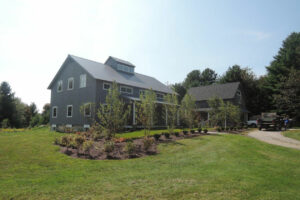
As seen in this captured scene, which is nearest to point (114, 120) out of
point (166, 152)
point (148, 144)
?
point (148, 144)

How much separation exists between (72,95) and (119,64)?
704 cm

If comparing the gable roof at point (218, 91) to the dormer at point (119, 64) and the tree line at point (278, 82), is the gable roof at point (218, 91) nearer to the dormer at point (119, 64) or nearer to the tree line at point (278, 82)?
the tree line at point (278, 82)

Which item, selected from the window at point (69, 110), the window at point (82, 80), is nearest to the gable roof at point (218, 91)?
the window at point (82, 80)

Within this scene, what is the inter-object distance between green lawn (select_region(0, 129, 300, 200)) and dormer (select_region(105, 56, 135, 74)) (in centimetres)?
1799

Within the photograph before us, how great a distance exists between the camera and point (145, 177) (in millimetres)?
6094

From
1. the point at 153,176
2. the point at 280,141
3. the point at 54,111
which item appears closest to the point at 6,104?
the point at 54,111

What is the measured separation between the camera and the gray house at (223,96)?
3419cm

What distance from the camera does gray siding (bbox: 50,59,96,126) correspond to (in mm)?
21578

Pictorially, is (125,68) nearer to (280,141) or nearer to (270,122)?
(270,122)

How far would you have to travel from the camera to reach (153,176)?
20.3ft

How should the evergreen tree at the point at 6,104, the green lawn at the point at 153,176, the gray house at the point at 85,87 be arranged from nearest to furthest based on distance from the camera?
1. the green lawn at the point at 153,176
2. the gray house at the point at 85,87
3. the evergreen tree at the point at 6,104

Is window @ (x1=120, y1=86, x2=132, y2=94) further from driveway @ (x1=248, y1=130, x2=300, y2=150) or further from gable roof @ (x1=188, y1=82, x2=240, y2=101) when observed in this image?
gable roof @ (x1=188, y1=82, x2=240, y2=101)

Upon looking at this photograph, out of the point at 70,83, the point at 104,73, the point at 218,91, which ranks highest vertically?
the point at 104,73

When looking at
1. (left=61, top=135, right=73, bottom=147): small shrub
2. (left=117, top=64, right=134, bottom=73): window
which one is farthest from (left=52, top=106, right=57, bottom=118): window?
(left=61, top=135, right=73, bottom=147): small shrub
